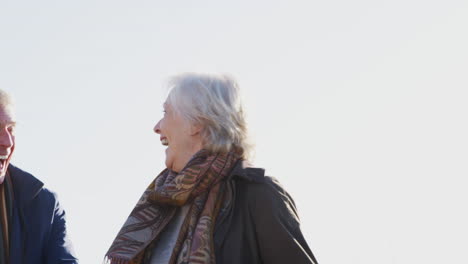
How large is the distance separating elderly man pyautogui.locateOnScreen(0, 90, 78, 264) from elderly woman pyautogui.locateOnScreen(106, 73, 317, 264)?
1118mm

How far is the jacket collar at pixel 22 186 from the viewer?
19.6 feet

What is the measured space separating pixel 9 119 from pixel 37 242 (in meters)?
0.79

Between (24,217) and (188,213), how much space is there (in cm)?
157

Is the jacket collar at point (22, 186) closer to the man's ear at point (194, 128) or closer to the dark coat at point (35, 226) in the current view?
the dark coat at point (35, 226)

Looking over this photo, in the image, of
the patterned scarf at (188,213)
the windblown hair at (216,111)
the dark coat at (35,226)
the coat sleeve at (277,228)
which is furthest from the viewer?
the dark coat at (35,226)

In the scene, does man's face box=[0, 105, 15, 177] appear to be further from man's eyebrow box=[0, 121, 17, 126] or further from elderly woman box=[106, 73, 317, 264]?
elderly woman box=[106, 73, 317, 264]

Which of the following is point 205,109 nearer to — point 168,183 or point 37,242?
point 168,183

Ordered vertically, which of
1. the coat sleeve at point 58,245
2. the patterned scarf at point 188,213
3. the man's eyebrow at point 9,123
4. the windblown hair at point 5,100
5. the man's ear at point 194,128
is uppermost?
the man's ear at point 194,128

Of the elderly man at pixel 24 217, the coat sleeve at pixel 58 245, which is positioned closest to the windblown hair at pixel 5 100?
the elderly man at pixel 24 217

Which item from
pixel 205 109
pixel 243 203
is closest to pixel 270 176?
pixel 243 203

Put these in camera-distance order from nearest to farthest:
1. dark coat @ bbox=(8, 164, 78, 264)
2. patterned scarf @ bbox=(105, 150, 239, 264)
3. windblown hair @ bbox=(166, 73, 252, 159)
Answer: patterned scarf @ bbox=(105, 150, 239, 264) < windblown hair @ bbox=(166, 73, 252, 159) < dark coat @ bbox=(8, 164, 78, 264)

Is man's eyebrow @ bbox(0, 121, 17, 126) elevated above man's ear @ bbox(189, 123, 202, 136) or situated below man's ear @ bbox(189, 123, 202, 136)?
below

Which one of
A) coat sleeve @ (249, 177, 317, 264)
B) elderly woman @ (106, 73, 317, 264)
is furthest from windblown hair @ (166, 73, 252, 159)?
coat sleeve @ (249, 177, 317, 264)

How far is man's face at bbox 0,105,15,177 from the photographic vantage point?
5688 mm
